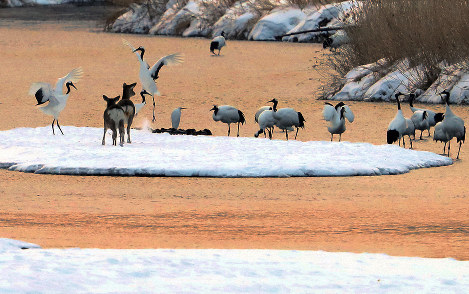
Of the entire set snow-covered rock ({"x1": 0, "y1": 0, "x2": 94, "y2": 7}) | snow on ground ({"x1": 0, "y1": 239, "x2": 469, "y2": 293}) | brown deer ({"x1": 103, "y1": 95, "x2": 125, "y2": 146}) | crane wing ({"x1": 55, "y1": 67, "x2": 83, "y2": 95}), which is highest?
snow-covered rock ({"x1": 0, "y1": 0, "x2": 94, "y2": 7})

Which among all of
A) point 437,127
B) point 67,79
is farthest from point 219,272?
point 67,79

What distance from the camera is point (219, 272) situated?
566 centimetres

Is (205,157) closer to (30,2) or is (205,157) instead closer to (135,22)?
(135,22)

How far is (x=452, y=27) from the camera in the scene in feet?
66.6

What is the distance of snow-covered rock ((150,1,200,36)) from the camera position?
143 ft

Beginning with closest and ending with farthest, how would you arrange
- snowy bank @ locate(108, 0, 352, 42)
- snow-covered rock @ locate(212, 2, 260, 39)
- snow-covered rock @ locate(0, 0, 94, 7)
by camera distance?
snowy bank @ locate(108, 0, 352, 42) → snow-covered rock @ locate(212, 2, 260, 39) → snow-covered rock @ locate(0, 0, 94, 7)

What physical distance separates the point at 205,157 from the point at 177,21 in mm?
32463

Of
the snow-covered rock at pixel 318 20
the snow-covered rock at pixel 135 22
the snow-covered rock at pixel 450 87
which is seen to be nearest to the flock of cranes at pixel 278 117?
the snow-covered rock at pixel 450 87

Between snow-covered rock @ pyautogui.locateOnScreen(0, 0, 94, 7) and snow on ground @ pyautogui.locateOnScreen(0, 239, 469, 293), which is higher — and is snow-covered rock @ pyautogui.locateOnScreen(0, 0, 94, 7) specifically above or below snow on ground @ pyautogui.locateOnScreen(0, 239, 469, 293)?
above

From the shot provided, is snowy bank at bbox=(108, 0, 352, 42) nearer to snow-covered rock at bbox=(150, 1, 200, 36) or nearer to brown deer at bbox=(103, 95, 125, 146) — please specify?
snow-covered rock at bbox=(150, 1, 200, 36)

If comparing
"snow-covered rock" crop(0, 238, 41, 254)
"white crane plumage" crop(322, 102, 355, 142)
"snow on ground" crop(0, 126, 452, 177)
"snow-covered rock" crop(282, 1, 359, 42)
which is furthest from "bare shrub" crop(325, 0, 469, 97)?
"snow-covered rock" crop(0, 238, 41, 254)

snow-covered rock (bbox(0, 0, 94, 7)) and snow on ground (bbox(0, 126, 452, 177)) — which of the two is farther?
snow-covered rock (bbox(0, 0, 94, 7))

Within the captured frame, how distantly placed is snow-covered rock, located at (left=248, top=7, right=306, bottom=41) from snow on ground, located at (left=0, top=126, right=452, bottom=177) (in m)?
25.0

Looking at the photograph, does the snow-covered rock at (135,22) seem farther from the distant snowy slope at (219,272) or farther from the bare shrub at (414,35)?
the distant snowy slope at (219,272)
